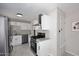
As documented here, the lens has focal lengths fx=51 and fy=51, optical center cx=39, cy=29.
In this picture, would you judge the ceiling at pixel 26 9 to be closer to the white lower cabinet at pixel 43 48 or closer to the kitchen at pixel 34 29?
the kitchen at pixel 34 29

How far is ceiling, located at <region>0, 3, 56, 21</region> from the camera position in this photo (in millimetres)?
923

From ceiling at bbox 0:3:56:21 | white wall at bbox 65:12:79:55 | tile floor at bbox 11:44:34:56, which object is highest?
ceiling at bbox 0:3:56:21

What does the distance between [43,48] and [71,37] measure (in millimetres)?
600

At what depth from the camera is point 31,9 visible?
3.22ft

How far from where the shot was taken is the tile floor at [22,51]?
37.8 inches

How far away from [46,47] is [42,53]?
134 millimetres

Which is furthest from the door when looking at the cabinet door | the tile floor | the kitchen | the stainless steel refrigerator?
the stainless steel refrigerator

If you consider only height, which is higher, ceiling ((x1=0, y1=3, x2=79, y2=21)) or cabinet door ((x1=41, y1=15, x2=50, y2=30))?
ceiling ((x1=0, y1=3, x2=79, y2=21))

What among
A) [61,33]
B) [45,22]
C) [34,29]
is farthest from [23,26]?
[61,33]

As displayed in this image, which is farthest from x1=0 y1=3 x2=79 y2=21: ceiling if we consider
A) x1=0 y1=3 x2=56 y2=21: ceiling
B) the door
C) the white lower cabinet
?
the white lower cabinet

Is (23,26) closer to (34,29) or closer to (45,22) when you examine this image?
(34,29)

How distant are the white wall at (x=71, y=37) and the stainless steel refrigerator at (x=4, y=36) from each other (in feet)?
3.75

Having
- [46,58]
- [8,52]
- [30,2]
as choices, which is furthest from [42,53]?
[30,2]

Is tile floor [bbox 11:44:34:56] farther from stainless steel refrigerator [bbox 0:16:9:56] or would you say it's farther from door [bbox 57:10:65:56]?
door [bbox 57:10:65:56]
